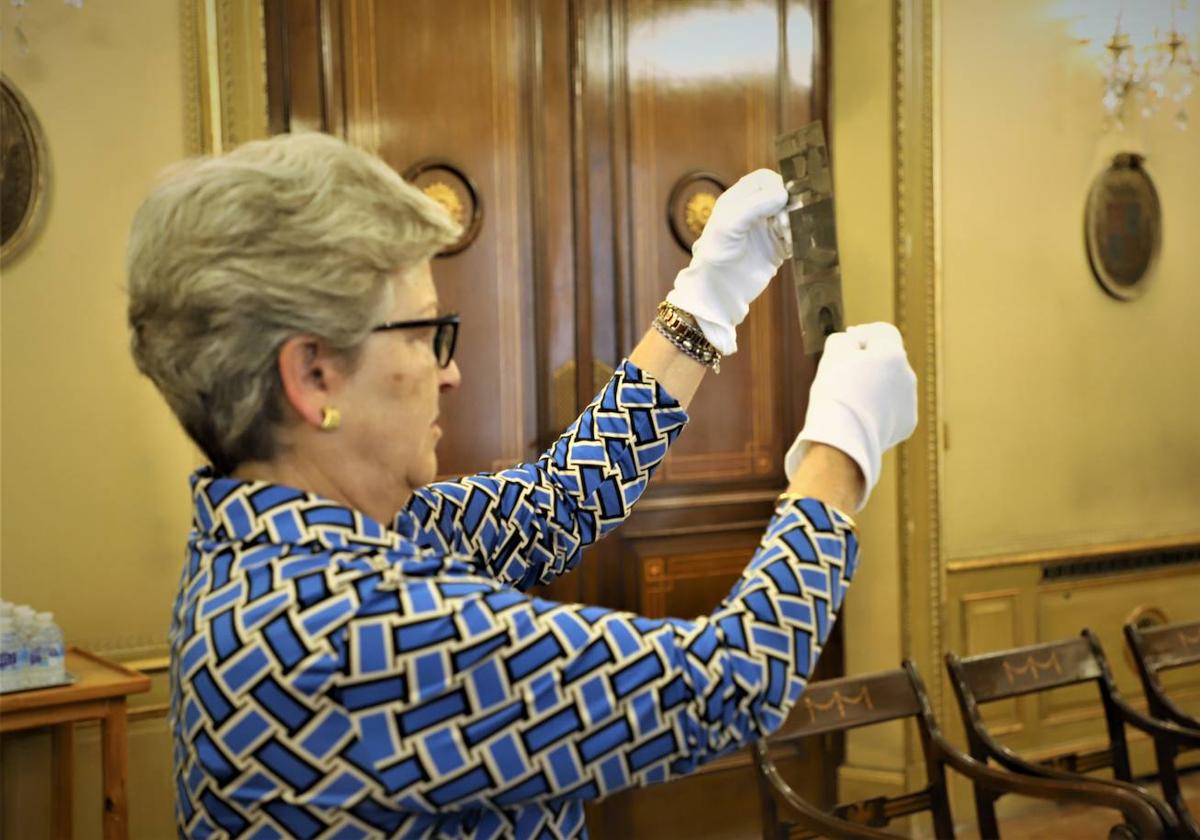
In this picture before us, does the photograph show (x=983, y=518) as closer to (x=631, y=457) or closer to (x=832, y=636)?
(x=832, y=636)

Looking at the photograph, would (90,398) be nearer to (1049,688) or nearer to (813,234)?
(813,234)

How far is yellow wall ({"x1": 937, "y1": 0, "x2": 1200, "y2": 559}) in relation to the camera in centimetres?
403

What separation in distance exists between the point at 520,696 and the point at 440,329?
35cm

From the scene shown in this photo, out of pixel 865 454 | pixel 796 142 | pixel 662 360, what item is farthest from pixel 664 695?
pixel 796 142

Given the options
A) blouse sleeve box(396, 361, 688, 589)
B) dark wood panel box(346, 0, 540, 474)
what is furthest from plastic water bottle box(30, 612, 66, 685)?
blouse sleeve box(396, 361, 688, 589)

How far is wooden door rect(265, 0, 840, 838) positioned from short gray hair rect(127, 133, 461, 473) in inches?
89.1

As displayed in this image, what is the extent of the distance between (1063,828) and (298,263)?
3.70 metres

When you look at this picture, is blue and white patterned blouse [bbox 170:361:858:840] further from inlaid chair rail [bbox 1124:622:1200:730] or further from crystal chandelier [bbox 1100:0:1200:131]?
crystal chandelier [bbox 1100:0:1200:131]

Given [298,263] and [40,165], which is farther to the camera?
[40,165]

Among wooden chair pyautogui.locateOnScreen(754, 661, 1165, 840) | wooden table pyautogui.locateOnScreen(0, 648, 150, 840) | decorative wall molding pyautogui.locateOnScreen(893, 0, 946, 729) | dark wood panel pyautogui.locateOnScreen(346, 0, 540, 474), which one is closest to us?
wooden chair pyautogui.locateOnScreen(754, 661, 1165, 840)

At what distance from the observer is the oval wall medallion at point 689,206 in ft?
12.0

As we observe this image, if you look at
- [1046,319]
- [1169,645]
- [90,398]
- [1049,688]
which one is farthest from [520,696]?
[1046,319]

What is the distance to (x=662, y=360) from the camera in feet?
4.81

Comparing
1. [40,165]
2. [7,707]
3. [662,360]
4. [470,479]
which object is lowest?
[7,707]
